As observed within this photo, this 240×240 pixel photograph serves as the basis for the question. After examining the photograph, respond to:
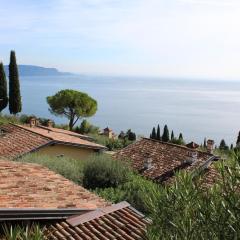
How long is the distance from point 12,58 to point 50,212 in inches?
1793

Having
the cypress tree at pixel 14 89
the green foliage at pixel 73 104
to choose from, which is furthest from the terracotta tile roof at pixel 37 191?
the green foliage at pixel 73 104

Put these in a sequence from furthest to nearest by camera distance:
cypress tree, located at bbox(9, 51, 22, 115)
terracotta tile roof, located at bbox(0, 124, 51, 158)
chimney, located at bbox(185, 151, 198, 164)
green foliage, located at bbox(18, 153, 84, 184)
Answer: cypress tree, located at bbox(9, 51, 22, 115), chimney, located at bbox(185, 151, 198, 164), terracotta tile roof, located at bbox(0, 124, 51, 158), green foliage, located at bbox(18, 153, 84, 184)

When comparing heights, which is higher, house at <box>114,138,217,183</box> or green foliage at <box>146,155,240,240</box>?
green foliage at <box>146,155,240,240</box>

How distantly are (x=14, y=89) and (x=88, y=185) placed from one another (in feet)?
106

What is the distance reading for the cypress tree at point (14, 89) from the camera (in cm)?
5303

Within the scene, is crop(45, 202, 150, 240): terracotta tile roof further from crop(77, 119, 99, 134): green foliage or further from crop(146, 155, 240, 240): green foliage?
crop(77, 119, 99, 134): green foliage

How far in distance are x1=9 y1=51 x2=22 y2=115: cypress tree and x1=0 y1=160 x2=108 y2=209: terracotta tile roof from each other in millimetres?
39373

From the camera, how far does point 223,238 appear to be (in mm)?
5824

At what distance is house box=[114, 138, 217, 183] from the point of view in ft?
85.6

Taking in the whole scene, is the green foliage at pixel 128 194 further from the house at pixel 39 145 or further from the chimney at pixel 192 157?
the house at pixel 39 145

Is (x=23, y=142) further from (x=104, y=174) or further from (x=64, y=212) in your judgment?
(x=64, y=212)

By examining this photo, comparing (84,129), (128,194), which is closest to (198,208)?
(128,194)

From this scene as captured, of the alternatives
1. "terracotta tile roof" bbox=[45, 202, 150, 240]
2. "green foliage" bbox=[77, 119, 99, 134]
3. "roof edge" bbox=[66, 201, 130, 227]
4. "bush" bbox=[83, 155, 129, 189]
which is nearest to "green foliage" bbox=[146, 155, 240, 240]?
"terracotta tile roof" bbox=[45, 202, 150, 240]

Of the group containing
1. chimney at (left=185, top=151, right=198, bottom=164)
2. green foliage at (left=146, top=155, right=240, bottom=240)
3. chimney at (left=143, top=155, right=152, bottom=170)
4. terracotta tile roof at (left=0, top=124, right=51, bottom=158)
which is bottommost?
chimney at (left=143, top=155, right=152, bottom=170)
